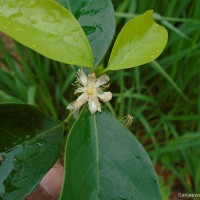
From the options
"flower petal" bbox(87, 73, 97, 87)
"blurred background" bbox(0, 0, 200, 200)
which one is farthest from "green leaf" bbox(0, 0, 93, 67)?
"blurred background" bbox(0, 0, 200, 200)

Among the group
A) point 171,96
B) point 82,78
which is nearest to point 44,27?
point 82,78

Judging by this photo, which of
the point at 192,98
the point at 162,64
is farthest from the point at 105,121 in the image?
the point at 192,98

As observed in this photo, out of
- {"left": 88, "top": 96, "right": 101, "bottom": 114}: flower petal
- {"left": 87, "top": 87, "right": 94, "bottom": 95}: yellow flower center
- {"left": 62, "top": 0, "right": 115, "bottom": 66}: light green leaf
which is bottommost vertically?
{"left": 88, "top": 96, "right": 101, "bottom": 114}: flower petal

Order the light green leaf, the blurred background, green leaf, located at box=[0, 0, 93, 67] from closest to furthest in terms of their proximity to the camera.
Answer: green leaf, located at box=[0, 0, 93, 67], the light green leaf, the blurred background

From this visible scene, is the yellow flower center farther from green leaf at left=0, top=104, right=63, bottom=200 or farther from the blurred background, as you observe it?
the blurred background

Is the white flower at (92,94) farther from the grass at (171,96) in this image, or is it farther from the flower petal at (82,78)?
the grass at (171,96)

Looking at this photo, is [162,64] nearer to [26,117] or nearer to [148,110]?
[148,110]

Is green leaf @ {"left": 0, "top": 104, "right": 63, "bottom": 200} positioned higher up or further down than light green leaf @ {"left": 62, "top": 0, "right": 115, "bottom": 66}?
further down

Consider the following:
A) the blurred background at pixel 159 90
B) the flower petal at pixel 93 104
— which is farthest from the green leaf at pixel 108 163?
the blurred background at pixel 159 90
